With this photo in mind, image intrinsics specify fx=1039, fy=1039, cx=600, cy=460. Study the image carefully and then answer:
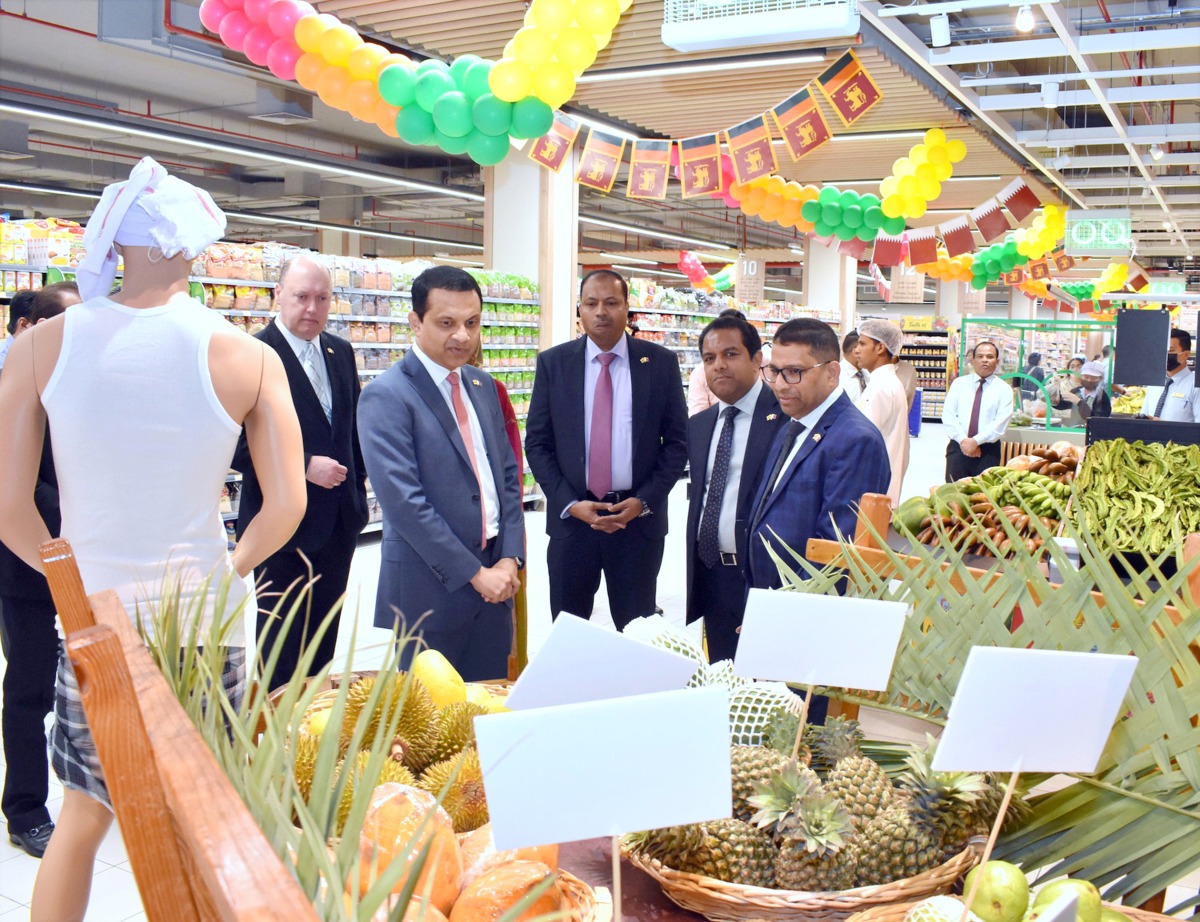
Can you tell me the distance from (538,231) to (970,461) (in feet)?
15.9

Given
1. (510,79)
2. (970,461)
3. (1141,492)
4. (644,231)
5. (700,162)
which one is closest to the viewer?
(1141,492)

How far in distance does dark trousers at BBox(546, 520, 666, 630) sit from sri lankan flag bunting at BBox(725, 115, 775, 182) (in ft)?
14.9

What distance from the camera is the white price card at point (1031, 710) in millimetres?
990

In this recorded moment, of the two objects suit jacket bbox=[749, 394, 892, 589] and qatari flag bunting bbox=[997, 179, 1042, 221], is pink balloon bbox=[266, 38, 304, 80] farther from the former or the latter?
qatari flag bunting bbox=[997, 179, 1042, 221]

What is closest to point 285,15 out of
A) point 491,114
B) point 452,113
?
point 452,113

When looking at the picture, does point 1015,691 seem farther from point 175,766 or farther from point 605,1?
point 605,1

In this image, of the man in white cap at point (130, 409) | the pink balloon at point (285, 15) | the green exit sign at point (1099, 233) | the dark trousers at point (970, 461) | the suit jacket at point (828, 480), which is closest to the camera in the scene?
the man in white cap at point (130, 409)

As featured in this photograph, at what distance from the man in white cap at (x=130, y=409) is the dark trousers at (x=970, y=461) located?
20.7ft

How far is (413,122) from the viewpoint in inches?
244

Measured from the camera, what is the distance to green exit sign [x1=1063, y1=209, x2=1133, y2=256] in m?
11.7

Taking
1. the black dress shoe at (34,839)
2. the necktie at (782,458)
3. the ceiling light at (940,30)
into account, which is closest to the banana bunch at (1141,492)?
the necktie at (782,458)

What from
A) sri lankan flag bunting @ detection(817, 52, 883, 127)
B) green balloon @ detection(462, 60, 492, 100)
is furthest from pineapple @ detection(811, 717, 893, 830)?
sri lankan flag bunting @ detection(817, 52, 883, 127)

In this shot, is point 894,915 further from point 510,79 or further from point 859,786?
point 510,79

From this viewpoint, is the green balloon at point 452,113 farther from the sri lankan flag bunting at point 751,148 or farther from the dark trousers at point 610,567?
the dark trousers at point 610,567
